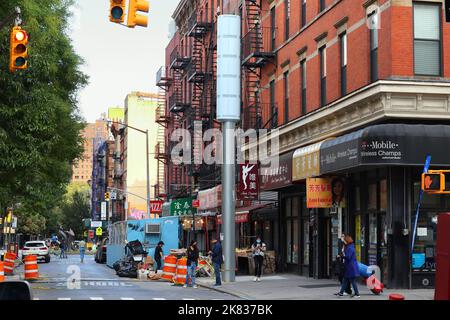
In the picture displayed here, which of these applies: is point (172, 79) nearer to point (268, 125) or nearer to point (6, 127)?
point (268, 125)

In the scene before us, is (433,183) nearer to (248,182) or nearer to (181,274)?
(181,274)

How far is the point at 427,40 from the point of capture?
2134 centimetres

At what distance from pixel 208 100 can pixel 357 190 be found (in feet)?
75.6

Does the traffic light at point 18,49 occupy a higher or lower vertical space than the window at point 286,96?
lower

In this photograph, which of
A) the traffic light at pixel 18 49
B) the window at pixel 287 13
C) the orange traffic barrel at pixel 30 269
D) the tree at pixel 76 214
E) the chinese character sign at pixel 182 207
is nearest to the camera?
the traffic light at pixel 18 49

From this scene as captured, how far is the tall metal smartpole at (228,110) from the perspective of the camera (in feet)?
92.5

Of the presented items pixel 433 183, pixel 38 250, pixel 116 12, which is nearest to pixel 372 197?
pixel 433 183

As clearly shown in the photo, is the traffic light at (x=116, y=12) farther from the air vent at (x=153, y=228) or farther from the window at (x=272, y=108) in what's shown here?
the air vent at (x=153, y=228)

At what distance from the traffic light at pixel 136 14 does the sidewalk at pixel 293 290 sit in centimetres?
915

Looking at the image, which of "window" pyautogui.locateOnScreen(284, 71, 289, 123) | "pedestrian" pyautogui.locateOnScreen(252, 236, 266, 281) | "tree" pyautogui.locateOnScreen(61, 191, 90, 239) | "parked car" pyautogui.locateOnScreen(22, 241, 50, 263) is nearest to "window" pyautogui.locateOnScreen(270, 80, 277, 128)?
"window" pyautogui.locateOnScreen(284, 71, 289, 123)

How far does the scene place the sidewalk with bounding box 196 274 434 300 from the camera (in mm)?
19453

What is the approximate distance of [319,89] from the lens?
2705 cm

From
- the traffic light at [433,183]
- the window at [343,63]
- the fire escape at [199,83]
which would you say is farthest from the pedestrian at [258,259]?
the fire escape at [199,83]
